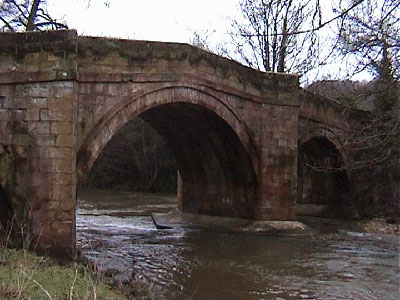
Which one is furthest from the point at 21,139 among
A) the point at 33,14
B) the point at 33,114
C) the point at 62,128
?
the point at 33,14

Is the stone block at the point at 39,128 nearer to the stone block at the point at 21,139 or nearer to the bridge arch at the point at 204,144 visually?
the stone block at the point at 21,139

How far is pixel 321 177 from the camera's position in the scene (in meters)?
18.9

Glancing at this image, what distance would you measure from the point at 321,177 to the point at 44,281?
14305mm

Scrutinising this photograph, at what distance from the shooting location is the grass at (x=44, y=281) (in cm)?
445

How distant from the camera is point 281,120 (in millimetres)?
13609

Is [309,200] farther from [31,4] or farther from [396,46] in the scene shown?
[396,46]

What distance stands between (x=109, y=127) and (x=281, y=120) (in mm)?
5180

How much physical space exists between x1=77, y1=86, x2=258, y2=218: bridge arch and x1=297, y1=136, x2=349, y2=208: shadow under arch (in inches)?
171

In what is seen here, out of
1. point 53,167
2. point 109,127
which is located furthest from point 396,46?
point 109,127

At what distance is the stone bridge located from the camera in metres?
8.38

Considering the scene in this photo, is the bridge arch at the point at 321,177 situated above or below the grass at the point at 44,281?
above

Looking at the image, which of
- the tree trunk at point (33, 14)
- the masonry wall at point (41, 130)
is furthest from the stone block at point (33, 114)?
the tree trunk at point (33, 14)

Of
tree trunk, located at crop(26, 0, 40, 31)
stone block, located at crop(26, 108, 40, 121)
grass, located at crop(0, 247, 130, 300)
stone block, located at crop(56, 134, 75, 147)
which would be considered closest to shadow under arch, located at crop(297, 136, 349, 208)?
tree trunk, located at crop(26, 0, 40, 31)

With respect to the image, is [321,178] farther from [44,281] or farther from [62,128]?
[44,281]
